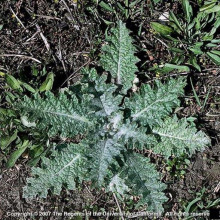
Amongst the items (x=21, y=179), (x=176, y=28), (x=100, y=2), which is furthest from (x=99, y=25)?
(x=21, y=179)

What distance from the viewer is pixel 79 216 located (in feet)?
11.0

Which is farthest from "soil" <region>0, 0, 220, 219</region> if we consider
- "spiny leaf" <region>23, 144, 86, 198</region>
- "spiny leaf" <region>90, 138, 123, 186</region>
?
"spiny leaf" <region>90, 138, 123, 186</region>

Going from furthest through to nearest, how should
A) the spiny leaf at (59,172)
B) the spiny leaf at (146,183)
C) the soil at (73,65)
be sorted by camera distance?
the soil at (73,65) < the spiny leaf at (59,172) < the spiny leaf at (146,183)

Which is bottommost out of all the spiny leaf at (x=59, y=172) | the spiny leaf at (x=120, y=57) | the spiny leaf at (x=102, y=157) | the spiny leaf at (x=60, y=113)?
the spiny leaf at (x=59, y=172)

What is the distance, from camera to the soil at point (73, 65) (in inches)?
133

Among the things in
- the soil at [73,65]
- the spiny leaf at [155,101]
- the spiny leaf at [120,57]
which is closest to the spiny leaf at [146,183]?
the spiny leaf at [155,101]

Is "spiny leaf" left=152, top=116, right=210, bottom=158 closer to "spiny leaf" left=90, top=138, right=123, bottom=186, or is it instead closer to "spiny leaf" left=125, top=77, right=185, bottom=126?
"spiny leaf" left=125, top=77, right=185, bottom=126

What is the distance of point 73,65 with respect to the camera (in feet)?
11.2

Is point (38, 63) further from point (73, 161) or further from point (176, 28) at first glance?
point (176, 28)

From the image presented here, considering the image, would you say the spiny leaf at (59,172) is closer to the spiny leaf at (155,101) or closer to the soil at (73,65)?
the soil at (73,65)

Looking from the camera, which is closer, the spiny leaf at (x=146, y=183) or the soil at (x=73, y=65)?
the spiny leaf at (x=146, y=183)

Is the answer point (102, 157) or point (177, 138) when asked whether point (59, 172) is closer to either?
point (102, 157)

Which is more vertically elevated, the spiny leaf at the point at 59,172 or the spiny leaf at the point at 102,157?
the spiny leaf at the point at 102,157

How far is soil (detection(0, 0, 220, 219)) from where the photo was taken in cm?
337
